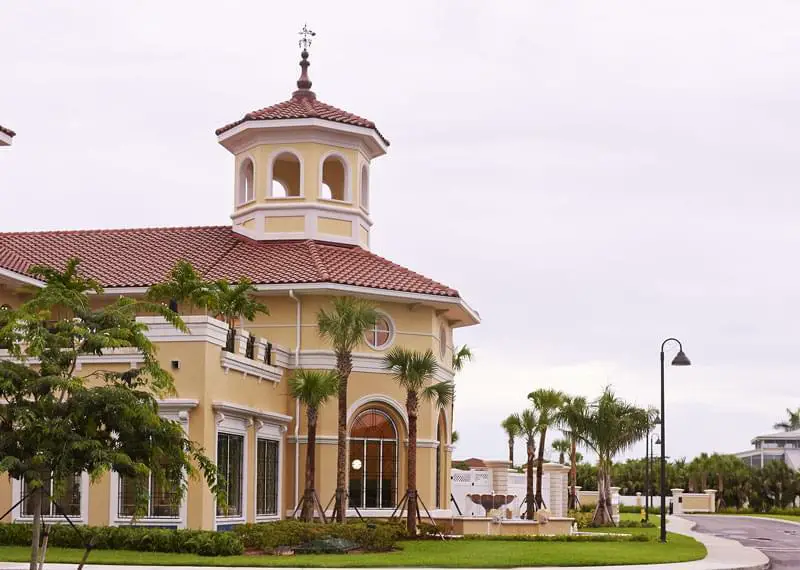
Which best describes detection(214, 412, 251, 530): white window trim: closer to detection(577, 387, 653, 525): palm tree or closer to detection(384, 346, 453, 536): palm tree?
detection(384, 346, 453, 536): palm tree

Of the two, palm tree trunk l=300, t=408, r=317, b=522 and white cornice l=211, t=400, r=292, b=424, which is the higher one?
white cornice l=211, t=400, r=292, b=424

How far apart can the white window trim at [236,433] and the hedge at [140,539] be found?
230cm

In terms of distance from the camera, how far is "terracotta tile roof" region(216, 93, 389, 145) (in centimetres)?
4047

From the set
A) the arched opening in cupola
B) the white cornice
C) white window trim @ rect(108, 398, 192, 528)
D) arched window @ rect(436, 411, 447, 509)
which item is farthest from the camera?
the arched opening in cupola

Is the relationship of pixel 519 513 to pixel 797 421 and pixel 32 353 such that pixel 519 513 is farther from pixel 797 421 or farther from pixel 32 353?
pixel 797 421

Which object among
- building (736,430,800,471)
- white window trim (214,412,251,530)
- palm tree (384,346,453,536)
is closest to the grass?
palm tree (384,346,453,536)

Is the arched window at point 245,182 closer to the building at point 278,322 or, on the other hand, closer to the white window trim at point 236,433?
the building at point 278,322

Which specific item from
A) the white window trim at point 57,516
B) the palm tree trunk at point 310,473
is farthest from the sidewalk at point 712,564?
the palm tree trunk at point 310,473

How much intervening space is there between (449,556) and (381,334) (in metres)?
10.7

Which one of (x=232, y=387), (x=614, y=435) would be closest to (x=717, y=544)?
(x=614, y=435)

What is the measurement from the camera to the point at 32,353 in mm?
19031

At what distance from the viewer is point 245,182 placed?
139 ft

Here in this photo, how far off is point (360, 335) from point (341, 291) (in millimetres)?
3442

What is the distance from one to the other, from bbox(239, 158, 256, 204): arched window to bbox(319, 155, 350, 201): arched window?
2.40 meters
